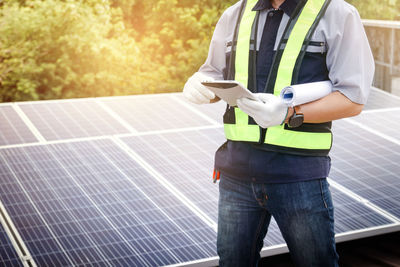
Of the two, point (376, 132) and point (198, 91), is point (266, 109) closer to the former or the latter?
point (198, 91)

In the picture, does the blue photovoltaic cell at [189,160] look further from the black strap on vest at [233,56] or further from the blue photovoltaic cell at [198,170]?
the black strap on vest at [233,56]

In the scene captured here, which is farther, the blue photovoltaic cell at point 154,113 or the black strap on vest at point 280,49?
the blue photovoltaic cell at point 154,113

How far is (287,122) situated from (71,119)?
179 inches

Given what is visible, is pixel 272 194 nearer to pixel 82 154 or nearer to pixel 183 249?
pixel 183 249

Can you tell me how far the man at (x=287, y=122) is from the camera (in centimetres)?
232

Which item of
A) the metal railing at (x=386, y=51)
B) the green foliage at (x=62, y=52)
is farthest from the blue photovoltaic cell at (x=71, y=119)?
the green foliage at (x=62, y=52)

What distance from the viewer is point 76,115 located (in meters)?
6.76

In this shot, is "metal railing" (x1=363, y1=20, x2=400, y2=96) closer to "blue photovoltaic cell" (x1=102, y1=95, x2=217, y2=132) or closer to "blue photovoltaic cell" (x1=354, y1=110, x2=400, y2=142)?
"blue photovoltaic cell" (x1=354, y1=110, x2=400, y2=142)

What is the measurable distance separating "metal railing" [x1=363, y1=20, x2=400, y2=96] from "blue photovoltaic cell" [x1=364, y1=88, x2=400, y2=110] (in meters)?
0.77

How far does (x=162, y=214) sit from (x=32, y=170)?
1.31 m

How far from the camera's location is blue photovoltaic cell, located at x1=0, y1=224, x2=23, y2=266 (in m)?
3.60

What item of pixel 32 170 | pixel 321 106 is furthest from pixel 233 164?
pixel 32 170

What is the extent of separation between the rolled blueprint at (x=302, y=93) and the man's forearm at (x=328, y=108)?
1.1 inches

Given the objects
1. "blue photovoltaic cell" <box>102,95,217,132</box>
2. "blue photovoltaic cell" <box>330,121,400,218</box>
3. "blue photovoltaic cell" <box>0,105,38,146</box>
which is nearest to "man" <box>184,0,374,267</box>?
"blue photovoltaic cell" <box>330,121,400,218</box>
